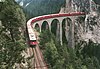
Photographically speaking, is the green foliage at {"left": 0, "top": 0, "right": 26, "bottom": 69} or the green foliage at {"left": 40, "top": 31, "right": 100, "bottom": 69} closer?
the green foliage at {"left": 0, "top": 0, "right": 26, "bottom": 69}

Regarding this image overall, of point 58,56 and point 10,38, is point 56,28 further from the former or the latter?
point 10,38

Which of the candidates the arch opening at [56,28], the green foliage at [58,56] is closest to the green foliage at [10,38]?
the green foliage at [58,56]

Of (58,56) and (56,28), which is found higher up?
(56,28)

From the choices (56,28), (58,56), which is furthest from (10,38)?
(56,28)

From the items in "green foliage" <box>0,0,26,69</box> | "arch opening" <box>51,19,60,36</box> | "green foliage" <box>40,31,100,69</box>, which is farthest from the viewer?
"arch opening" <box>51,19,60,36</box>

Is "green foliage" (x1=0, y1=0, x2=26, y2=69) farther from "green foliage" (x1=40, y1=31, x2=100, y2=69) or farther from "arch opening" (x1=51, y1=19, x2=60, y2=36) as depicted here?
"arch opening" (x1=51, y1=19, x2=60, y2=36)

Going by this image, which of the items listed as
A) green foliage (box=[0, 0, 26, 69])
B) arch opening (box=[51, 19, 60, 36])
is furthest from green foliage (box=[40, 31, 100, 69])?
arch opening (box=[51, 19, 60, 36])

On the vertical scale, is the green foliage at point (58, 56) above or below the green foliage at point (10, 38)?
below

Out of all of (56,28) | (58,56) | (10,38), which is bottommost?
(58,56)

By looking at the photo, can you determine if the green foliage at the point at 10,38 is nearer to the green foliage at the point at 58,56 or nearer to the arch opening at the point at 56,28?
the green foliage at the point at 58,56

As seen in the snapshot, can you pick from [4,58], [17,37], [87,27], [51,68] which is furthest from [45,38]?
[87,27]

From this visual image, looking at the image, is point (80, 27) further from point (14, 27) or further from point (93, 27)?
point (14, 27)
